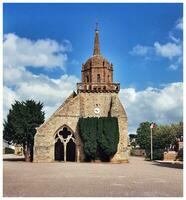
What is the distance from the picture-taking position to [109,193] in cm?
1216

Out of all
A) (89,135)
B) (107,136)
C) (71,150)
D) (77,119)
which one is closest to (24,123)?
(77,119)

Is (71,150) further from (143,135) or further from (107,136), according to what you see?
(143,135)

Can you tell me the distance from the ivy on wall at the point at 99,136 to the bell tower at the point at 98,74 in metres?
4.84

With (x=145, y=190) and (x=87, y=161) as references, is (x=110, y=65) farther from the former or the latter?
(x=145, y=190)

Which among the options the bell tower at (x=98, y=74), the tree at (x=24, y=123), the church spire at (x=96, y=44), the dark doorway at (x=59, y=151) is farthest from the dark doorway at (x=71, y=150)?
the church spire at (x=96, y=44)

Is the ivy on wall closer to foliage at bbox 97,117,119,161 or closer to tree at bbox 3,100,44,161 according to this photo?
foliage at bbox 97,117,119,161

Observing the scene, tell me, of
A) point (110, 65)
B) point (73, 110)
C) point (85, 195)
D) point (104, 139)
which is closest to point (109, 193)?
point (85, 195)

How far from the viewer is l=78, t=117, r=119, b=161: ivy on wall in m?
34.6

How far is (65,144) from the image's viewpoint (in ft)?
119

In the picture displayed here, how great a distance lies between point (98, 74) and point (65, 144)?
10087 mm

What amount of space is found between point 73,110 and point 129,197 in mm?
25870

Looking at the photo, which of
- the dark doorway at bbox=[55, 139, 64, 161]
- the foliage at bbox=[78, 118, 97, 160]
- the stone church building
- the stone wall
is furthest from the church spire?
the dark doorway at bbox=[55, 139, 64, 161]

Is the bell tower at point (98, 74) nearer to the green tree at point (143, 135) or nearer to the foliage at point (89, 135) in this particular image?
the foliage at point (89, 135)

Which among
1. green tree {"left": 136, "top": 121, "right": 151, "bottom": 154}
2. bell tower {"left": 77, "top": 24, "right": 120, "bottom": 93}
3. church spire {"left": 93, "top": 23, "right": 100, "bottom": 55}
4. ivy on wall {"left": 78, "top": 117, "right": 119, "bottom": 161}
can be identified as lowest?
green tree {"left": 136, "top": 121, "right": 151, "bottom": 154}
